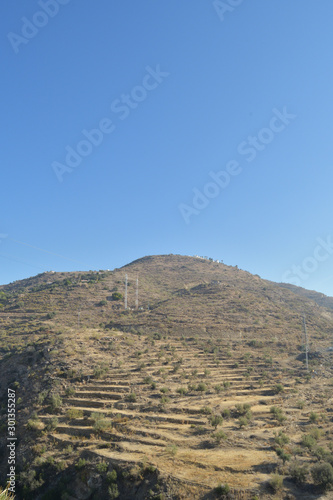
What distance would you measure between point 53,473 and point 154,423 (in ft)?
21.2

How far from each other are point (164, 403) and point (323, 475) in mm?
11657

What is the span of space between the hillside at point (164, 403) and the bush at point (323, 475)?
1.07 feet

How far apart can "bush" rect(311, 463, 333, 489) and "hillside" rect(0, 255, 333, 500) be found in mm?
326

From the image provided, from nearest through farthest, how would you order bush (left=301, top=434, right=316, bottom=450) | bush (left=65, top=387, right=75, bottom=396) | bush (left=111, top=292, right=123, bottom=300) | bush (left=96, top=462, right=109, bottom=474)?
1. bush (left=96, top=462, right=109, bottom=474)
2. bush (left=301, top=434, right=316, bottom=450)
3. bush (left=65, top=387, right=75, bottom=396)
4. bush (left=111, top=292, right=123, bottom=300)

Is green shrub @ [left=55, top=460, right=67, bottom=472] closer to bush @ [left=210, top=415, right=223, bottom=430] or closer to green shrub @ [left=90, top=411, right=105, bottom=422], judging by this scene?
green shrub @ [left=90, top=411, right=105, bottom=422]

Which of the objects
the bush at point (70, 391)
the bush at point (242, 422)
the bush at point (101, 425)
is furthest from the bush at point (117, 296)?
the bush at point (242, 422)

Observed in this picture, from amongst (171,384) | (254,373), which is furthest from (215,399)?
(254,373)

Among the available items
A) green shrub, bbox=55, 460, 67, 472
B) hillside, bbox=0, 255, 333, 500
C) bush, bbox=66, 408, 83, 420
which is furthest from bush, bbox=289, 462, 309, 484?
bush, bbox=66, 408, 83, 420

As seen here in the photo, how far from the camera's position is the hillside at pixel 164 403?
14.5 metres

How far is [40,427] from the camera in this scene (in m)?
19.8

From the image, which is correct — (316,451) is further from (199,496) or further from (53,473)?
(53,473)

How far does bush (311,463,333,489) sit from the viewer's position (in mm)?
12268

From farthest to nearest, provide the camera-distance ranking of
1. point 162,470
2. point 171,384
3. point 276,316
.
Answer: point 276,316
point 171,384
point 162,470

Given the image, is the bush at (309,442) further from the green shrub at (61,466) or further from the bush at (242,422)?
the green shrub at (61,466)
